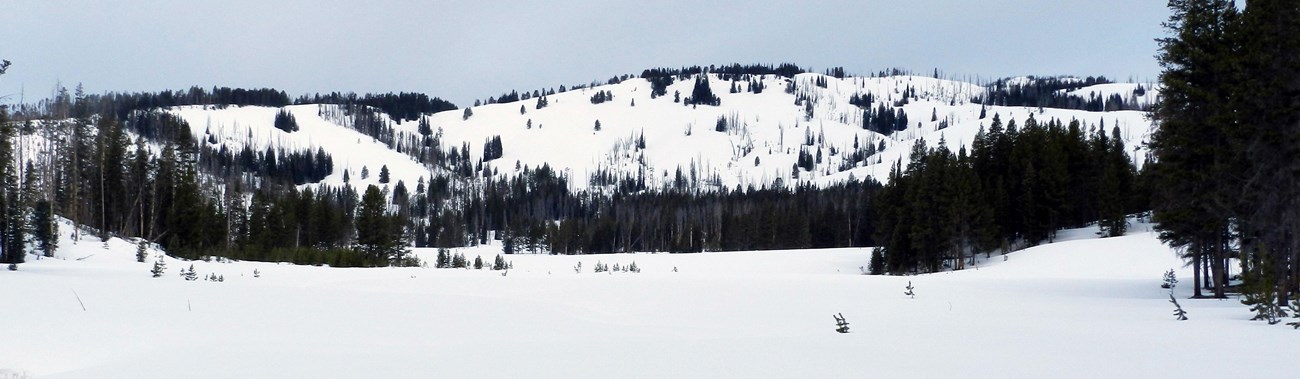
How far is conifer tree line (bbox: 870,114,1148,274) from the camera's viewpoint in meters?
43.9

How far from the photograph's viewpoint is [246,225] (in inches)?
2586

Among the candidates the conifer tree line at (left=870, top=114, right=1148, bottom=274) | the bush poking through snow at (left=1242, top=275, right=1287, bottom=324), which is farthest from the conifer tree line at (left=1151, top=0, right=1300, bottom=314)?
the conifer tree line at (left=870, top=114, right=1148, bottom=274)

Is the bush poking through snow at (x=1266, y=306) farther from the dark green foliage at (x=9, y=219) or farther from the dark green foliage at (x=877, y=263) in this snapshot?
the dark green foliage at (x=9, y=219)

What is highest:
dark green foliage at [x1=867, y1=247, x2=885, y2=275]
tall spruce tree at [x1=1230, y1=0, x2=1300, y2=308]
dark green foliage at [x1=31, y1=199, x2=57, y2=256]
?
tall spruce tree at [x1=1230, y1=0, x2=1300, y2=308]

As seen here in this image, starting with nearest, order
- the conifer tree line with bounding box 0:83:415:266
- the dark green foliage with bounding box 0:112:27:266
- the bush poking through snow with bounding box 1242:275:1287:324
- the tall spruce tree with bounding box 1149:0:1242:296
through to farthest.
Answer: the bush poking through snow with bounding box 1242:275:1287:324, the tall spruce tree with bounding box 1149:0:1242:296, the dark green foliage with bounding box 0:112:27:266, the conifer tree line with bounding box 0:83:415:266

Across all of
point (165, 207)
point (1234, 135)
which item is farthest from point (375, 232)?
point (1234, 135)

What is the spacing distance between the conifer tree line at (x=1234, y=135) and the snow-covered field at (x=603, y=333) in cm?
211

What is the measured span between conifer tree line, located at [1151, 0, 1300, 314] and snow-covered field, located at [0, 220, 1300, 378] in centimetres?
211

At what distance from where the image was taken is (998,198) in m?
47.6

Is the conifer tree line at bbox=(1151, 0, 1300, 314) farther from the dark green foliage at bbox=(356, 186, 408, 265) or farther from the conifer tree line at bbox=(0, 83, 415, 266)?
the dark green foliage at bbox=(356, 186, 408, 265)

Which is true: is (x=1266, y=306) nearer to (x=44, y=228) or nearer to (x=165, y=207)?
(x=44, y=228)

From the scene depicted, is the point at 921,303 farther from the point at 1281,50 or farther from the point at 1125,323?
the point at 1281,50

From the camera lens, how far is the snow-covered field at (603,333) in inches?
297

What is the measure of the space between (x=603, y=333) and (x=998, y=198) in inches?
1728
